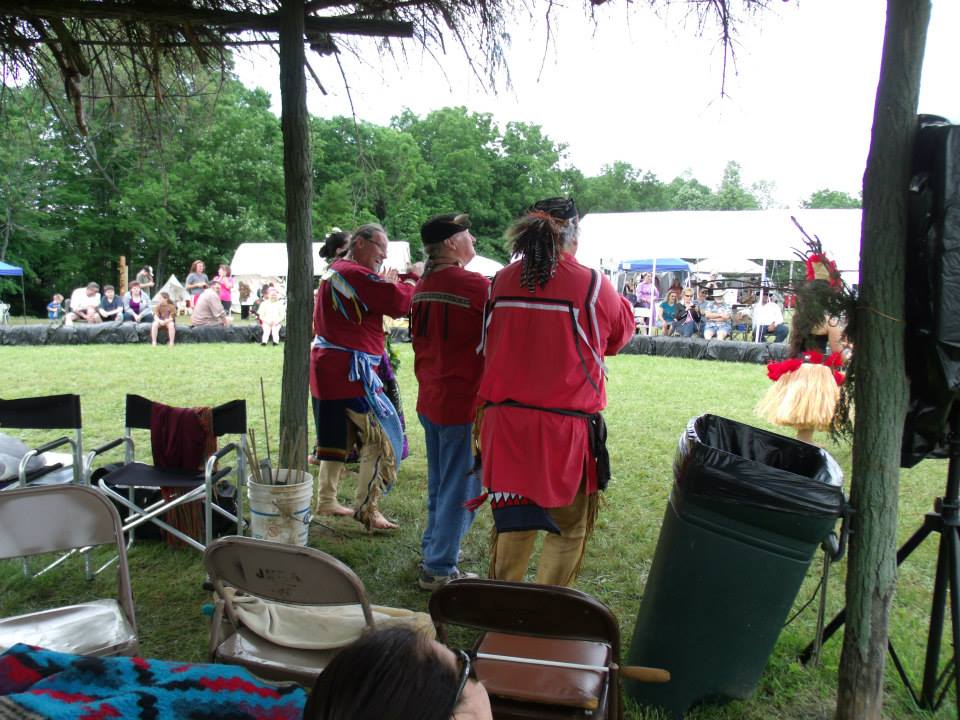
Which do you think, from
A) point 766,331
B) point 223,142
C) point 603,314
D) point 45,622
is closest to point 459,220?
point 603,314

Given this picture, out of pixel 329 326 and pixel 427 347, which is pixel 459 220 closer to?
pixel 427 347

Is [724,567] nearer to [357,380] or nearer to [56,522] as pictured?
[56,522]

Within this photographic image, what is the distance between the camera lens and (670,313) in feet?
57.3

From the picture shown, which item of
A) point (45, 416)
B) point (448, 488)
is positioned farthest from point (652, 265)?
point (45, 416)

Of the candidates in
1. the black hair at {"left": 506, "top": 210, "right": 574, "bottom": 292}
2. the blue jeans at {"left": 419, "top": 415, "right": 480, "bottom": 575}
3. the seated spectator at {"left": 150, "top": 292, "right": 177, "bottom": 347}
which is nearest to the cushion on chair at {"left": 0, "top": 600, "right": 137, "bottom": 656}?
the blue jeans at {"left": 419, "top": 415, "right": 480, "bottom": 575}

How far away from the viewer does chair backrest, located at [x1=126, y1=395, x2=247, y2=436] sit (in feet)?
12.8

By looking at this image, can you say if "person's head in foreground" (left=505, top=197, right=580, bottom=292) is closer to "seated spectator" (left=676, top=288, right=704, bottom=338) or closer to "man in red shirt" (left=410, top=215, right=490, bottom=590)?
"man in red shirt" (left=410, top=215, right=490, bottom=590)

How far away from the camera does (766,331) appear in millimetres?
16828

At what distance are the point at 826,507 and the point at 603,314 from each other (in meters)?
1.03

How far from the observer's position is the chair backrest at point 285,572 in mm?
1931

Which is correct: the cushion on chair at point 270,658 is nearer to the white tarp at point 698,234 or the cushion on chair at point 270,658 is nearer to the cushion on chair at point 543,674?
the cushion on chair at point 543,674

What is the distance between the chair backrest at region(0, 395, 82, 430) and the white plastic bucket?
4.10 feet

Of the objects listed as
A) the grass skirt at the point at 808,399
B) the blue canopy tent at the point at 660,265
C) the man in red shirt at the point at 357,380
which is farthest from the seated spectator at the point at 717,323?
the man in red shirt at the point at 357,380

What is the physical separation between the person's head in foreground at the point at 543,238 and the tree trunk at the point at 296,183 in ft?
4.66
